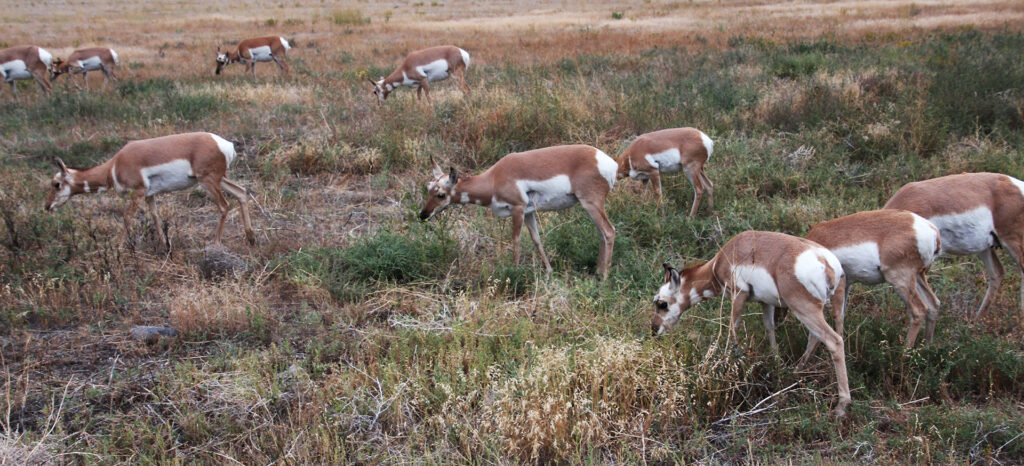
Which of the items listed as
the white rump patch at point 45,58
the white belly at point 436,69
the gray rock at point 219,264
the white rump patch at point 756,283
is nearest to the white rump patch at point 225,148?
the gray rock at point 219,264

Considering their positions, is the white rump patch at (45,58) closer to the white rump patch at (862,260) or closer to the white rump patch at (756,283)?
the white rump patch at (756,283)

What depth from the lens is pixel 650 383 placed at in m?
4.67

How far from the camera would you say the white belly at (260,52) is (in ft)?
78.7

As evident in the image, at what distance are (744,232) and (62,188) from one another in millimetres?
7536

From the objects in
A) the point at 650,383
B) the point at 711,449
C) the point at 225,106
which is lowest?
the point at 711,449

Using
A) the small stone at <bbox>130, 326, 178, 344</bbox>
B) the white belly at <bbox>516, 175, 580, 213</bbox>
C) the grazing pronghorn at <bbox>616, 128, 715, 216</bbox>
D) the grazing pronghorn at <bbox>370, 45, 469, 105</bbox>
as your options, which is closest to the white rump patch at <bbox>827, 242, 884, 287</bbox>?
the white belly at <bbox>516, 175, 580, 213</bbox>

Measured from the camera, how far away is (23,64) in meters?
19.2

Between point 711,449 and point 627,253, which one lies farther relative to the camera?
point 627,253

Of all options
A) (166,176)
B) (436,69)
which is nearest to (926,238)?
(166,176)

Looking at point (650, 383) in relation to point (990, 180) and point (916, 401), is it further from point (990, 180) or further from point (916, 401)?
point (990, 180)

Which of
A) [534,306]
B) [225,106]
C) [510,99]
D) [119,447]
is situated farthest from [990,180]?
[225,106]

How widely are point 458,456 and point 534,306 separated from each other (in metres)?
1.98

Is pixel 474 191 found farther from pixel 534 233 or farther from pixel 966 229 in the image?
pixel 966 229

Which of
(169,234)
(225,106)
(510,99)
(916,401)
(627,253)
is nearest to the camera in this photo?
(916,401)
